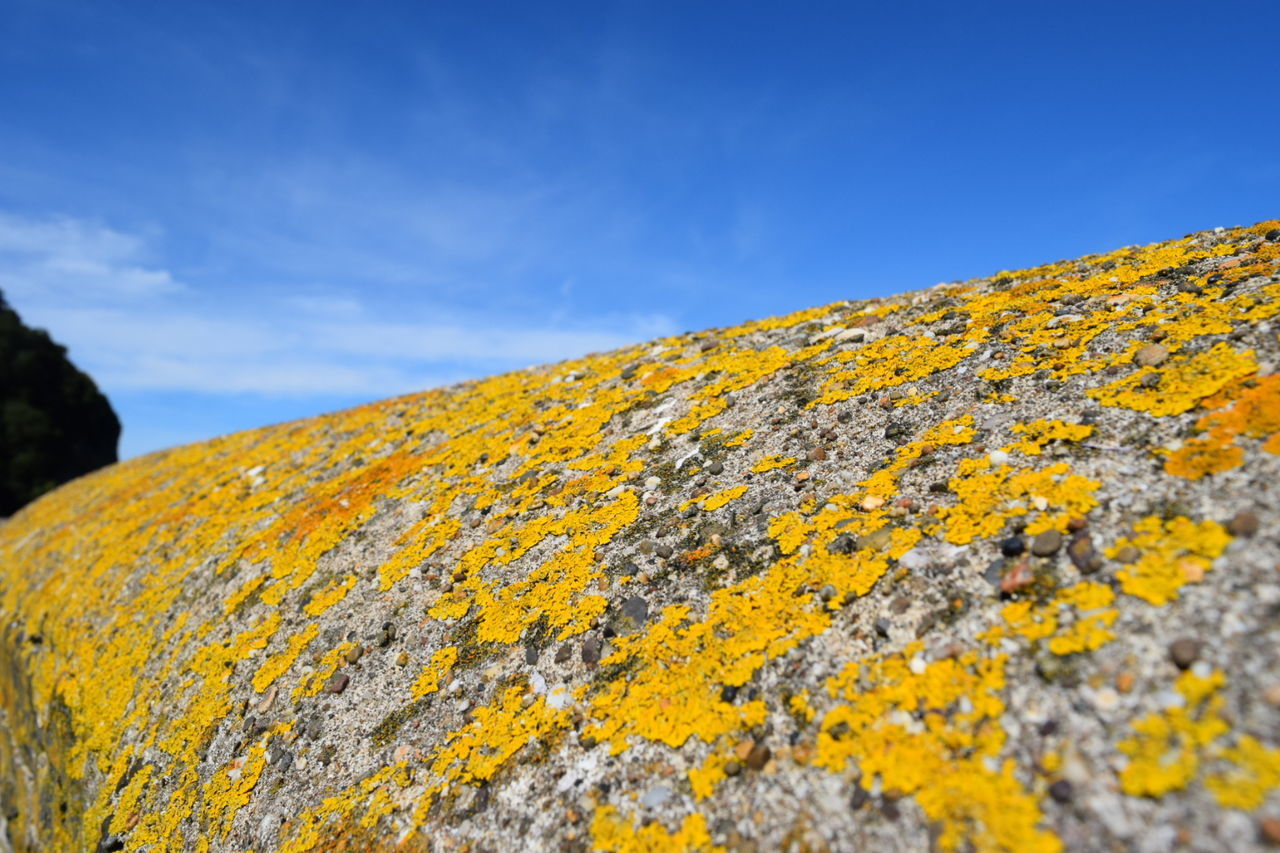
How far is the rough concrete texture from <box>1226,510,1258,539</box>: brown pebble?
0.06 ft

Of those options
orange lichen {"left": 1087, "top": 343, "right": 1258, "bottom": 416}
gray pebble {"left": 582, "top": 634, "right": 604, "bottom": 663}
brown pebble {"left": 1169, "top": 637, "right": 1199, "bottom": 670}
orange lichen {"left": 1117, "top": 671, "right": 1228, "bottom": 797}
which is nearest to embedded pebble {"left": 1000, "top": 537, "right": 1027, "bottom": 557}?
brown pebble {"left": 1169, "top": 637, "right": 1199, "bottom": 670}

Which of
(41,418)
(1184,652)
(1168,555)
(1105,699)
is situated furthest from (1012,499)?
(41,418)

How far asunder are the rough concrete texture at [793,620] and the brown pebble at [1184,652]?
4 cm

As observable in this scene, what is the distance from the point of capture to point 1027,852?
2.95m

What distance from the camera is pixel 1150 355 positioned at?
18.5ft

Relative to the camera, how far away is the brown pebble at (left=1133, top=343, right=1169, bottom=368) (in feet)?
18.1

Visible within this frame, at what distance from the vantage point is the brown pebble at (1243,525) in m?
3.67

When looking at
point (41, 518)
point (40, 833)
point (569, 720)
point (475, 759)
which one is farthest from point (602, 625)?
point (41, 518)

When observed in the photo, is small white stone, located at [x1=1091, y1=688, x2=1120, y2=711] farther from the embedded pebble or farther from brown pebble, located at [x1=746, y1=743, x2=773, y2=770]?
brown pebble, located at [x1=746, y1=743, x2=773, y2=770]

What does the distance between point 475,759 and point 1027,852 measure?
3.93m

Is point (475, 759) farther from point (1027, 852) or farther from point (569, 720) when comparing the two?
point (1027, 852)

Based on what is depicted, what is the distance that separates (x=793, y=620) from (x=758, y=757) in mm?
1093

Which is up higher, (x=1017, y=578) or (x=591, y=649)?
(x=1017, y=578)

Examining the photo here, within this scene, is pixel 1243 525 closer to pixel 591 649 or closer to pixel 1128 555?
pixel 1128 555
